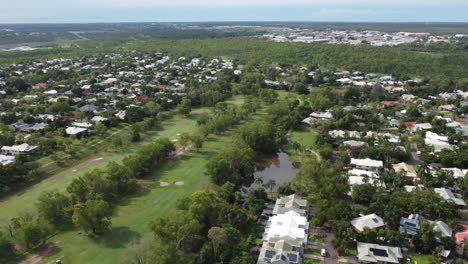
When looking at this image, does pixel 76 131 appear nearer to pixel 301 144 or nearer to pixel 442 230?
pixel 301 144

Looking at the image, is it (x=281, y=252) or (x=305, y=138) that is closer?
(x=281, y=252)

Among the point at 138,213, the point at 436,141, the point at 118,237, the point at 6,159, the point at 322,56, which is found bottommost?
the point at 118,237

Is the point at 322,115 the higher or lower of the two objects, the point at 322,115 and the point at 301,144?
the higher

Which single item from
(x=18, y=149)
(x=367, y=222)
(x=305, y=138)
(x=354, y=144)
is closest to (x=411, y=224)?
(x=367, y=222)

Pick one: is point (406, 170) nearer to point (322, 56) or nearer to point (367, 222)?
point (367, 222)

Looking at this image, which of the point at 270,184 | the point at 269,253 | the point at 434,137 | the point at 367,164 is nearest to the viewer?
the point at 269,253

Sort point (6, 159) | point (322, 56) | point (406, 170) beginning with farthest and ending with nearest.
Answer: point (322, 56) → point (6, 159) → point (406, 170)
